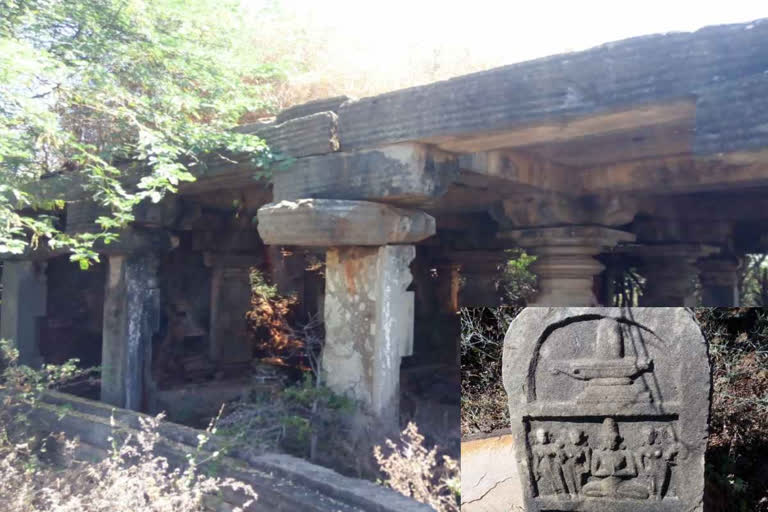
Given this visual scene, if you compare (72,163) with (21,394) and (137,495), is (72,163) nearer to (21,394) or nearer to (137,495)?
(21,394)

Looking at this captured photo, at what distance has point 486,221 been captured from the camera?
7953 mm

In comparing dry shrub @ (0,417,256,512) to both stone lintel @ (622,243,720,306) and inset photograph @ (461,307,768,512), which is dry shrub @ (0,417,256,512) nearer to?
inset photograph @ (461,307,768,512)

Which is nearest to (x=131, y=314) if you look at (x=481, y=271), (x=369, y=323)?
(x=369, y=323)

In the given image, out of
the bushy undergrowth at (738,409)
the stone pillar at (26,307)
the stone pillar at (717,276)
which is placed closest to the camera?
the bushy undergrowth at (738,409)

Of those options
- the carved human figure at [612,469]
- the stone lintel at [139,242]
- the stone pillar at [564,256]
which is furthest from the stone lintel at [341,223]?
the carved human figure at [612,469]

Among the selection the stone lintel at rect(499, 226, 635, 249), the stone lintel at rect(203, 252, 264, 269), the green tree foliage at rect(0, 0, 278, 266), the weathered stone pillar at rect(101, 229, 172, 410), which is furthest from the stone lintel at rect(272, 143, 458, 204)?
the stone lintel at rect(203, 252, 264, 269)

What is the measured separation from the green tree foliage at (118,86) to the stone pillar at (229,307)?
2.19m

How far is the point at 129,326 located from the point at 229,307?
1588mm

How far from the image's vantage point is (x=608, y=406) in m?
2.03

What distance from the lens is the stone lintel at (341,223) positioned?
4223mm

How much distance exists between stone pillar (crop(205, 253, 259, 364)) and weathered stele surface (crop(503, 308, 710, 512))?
5840 mm

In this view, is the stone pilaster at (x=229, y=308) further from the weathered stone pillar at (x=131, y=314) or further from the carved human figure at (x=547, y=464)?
the carved human figure at (x=547, y=464)

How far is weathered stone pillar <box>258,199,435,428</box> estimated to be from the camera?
4262mm

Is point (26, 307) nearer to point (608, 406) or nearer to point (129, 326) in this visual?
point (129, 326)
